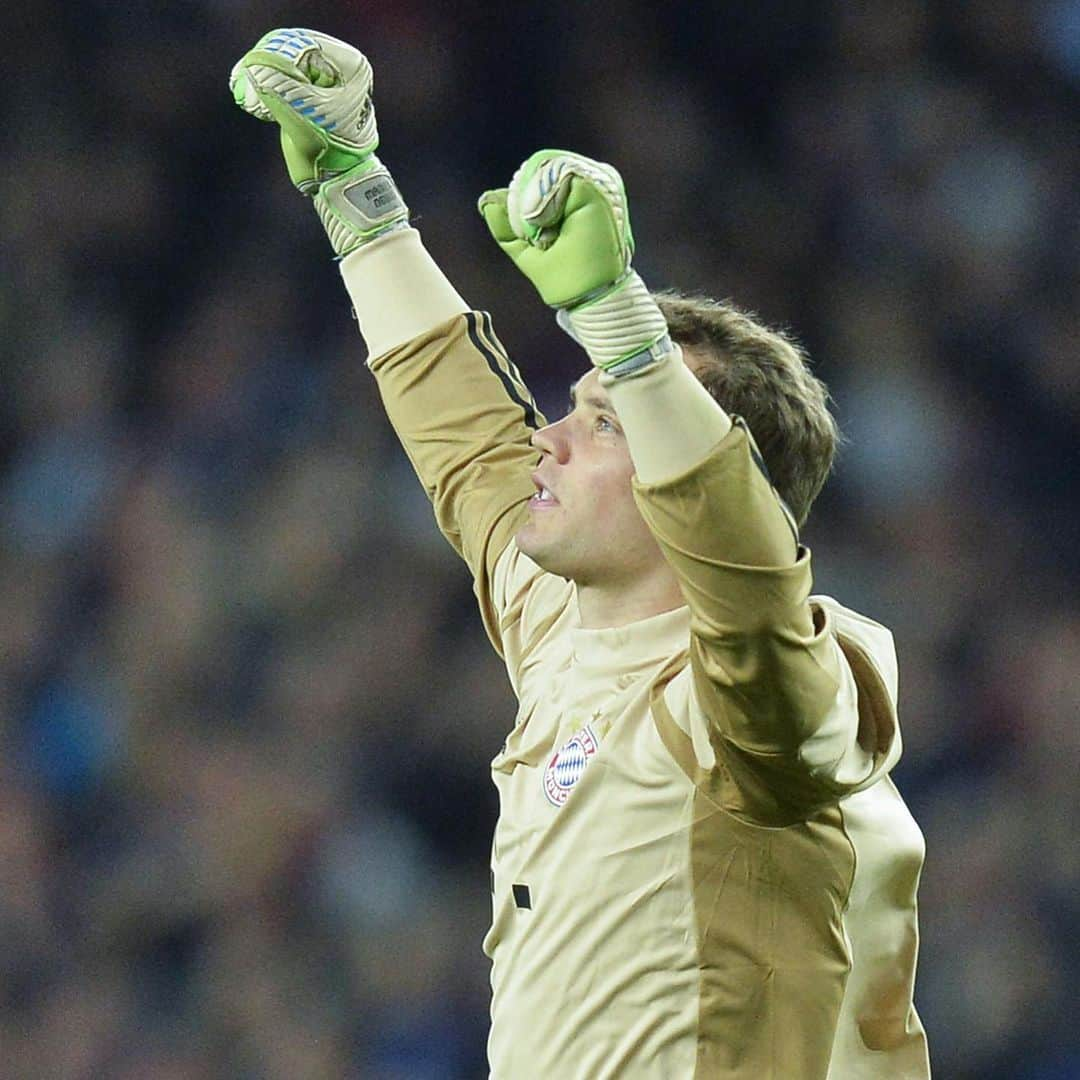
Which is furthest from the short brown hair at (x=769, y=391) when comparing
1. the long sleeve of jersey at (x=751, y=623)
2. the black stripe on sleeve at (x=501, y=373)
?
the black stripe on sleeve at (x=501, y=373)

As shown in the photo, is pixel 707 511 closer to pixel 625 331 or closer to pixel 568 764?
pixel 625 331

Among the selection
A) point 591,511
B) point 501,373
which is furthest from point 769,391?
point 501,373

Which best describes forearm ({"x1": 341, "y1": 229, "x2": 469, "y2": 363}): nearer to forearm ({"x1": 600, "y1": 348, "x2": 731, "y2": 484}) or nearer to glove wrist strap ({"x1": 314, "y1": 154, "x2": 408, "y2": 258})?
glove wrist strap ({"x1": 314, "y1": 154, "x2": 408, "y2": 258})

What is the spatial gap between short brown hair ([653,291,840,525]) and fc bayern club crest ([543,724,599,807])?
230 millimetres

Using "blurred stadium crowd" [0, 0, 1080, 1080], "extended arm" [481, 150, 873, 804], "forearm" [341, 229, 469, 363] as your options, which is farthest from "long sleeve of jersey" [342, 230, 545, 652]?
"blurred stadium crowd" [0, 0, 1080, 1080]

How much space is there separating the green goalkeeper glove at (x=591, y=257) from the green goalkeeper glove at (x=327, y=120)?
53 cm

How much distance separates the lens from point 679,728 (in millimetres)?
1290

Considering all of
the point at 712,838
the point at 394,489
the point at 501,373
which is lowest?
the point at 394,489

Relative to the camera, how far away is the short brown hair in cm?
139

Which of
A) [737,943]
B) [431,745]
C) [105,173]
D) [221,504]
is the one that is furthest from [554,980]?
[105,173]

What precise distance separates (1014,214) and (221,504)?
4.41 feet

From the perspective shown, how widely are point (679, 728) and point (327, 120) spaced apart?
2.31 ft

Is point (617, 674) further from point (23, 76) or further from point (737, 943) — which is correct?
point (23, 76)

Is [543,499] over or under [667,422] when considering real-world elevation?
under
